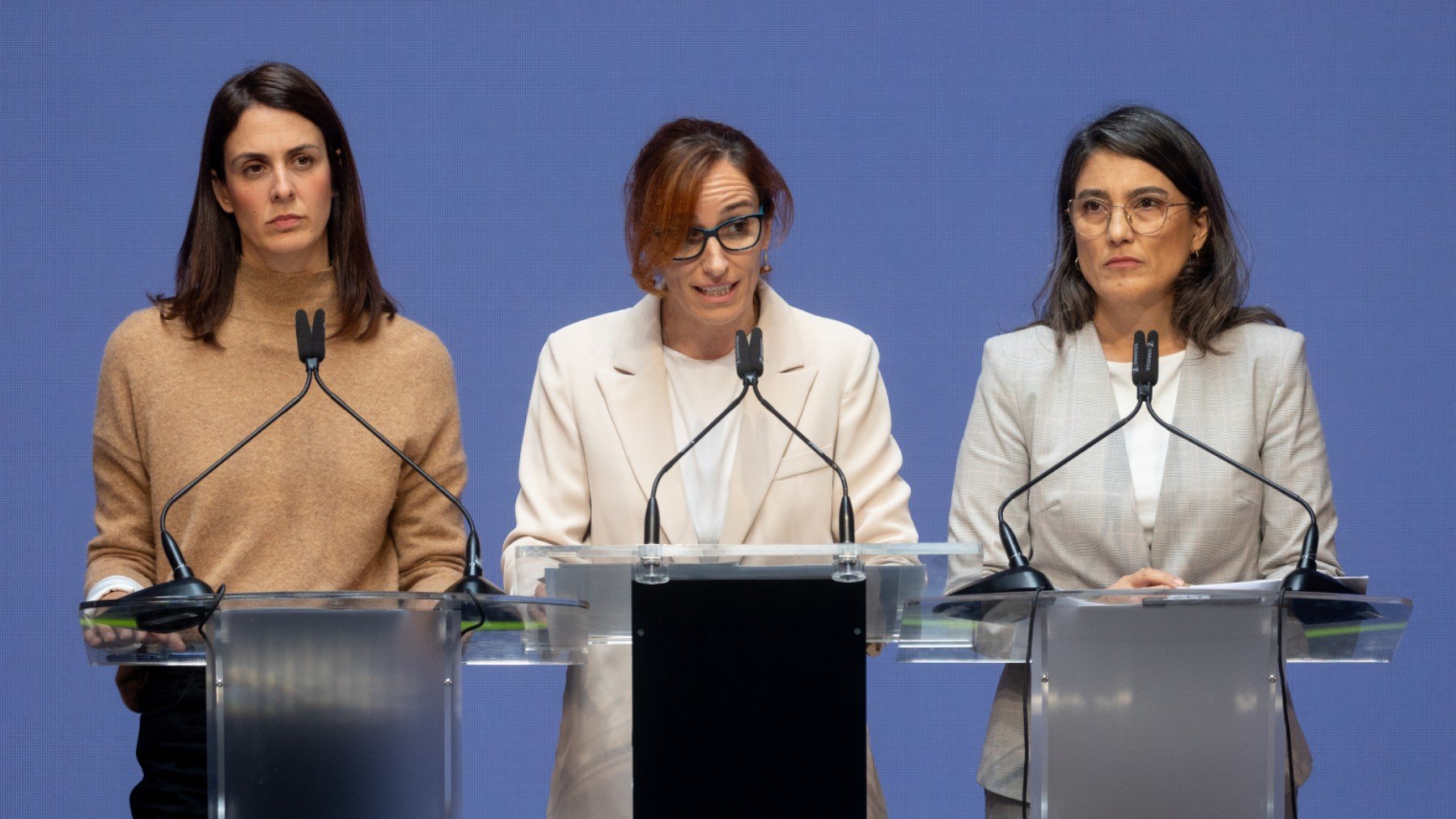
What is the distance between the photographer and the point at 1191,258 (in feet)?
8.87

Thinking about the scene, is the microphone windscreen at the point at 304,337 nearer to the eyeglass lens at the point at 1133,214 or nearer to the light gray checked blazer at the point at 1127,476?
the light gray checked blazer at the point at 1127,476

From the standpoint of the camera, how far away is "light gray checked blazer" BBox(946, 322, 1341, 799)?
2.49 m

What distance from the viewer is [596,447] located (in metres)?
2.56

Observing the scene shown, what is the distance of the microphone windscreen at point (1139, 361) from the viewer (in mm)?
2150

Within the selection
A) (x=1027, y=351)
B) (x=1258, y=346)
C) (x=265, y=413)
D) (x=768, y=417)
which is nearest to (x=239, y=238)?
(x=265, y=413)

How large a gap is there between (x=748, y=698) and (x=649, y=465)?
746 mm

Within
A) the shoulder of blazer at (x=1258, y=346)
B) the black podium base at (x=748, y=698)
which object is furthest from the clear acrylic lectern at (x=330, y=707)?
the shoulder of blazer at (x=1258, y=346)

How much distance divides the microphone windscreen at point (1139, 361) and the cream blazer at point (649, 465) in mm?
487

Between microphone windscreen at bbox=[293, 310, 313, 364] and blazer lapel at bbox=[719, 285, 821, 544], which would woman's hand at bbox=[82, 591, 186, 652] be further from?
blazer lapel at bbox=[719, 285, 821, 544]

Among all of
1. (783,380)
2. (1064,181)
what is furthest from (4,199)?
(1064,181)

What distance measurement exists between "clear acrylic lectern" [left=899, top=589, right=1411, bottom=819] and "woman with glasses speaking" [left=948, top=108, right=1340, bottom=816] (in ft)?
1.92

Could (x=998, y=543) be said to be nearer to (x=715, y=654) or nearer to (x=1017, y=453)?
(x=1017, y=453)

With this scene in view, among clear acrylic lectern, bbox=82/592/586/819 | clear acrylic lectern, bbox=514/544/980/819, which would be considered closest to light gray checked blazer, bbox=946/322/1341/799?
clear acrylic lectern, bbox=514/544/980/819

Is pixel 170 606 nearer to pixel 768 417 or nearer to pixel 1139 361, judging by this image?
pixel 768 417
